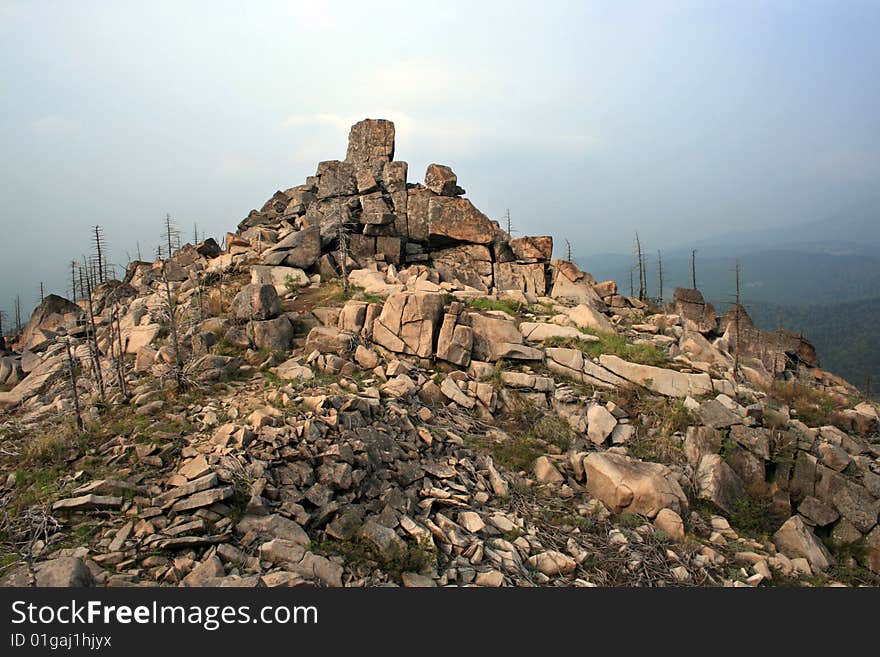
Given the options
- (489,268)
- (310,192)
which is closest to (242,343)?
(489,268)

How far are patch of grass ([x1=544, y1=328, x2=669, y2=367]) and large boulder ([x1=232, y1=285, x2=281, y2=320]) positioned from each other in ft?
31.0

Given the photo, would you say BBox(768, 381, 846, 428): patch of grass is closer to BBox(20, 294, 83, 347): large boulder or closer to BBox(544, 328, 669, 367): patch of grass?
BBox(544, 328, 669, 367): patch of grass

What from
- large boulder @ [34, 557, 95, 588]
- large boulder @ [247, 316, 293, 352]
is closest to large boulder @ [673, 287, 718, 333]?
large boulder @ [247, 316, 293, 352]

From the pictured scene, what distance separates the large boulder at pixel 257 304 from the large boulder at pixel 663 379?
438 inches

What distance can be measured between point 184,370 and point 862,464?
18.3 meters

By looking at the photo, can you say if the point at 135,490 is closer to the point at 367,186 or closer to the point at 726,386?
the point at 726,386

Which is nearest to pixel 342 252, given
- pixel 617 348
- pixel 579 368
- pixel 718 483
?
pixel 579 368

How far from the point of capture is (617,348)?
16.2 m

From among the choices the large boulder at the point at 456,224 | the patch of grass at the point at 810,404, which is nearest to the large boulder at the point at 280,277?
the large boulder at the point at 456,224

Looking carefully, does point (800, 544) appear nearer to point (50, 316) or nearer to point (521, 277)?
point (521, 277)

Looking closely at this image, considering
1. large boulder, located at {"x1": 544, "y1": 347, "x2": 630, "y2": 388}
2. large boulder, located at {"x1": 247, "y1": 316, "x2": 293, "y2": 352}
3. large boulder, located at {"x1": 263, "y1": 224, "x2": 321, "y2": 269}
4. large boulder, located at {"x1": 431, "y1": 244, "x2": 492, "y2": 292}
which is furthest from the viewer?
large boulder, located at {"x1": 431, "y1": 244, "x2": 492, "y2": 292}

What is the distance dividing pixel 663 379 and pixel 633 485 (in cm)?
507

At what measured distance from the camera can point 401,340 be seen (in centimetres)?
1584

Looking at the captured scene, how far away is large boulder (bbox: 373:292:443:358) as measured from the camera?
1563 cm
